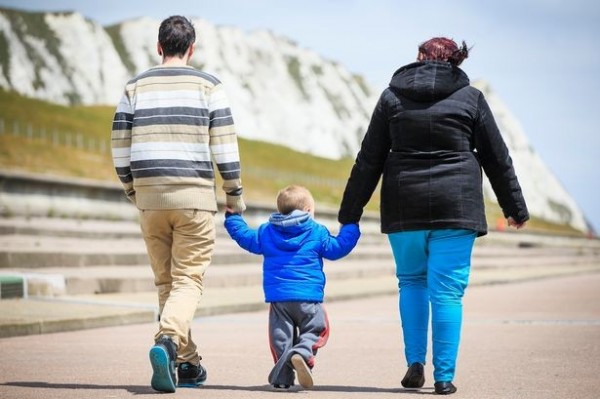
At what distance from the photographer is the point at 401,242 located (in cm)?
706

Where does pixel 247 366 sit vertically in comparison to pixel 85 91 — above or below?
below

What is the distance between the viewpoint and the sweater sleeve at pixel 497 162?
6996 mm

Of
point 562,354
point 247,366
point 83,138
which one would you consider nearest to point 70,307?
point 247,366

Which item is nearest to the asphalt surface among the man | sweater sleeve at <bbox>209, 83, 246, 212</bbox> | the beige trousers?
the beige trousers

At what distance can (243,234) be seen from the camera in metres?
7.30

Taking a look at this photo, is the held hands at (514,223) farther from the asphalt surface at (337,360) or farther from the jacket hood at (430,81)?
the asphalt surface at (337,360)

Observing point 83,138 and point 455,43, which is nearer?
point 455,43

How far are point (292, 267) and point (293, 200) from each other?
406mm

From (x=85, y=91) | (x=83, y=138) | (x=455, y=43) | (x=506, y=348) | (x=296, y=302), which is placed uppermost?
(x=85, y=91)

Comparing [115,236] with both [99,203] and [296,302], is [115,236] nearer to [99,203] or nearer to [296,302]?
[99,203]

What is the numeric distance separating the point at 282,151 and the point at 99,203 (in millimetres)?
146714

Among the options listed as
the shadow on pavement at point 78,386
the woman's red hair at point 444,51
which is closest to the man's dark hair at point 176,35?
the woman's red hair at point 444,51

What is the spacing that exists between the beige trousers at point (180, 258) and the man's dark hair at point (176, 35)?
99cm

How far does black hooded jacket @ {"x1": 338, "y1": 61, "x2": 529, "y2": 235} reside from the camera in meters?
6.89
